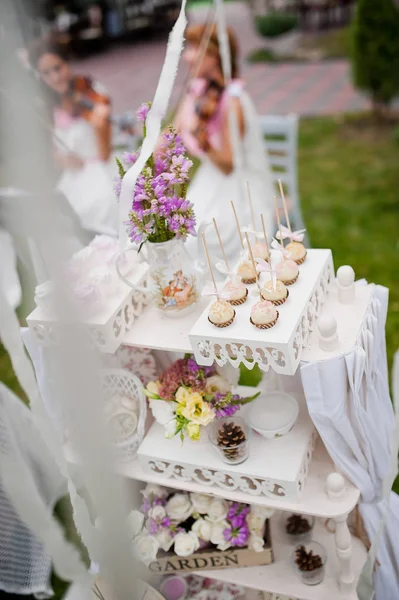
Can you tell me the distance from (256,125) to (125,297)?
6.26ft

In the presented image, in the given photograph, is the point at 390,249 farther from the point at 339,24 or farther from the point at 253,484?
the point at 339,24

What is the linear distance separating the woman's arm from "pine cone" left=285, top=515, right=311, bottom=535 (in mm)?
1987

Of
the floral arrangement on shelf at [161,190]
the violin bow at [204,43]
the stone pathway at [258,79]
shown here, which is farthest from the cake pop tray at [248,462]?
the stone pathway at [258,79]

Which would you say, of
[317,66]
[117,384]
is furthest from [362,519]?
[317,66]

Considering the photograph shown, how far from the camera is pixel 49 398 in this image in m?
1.94

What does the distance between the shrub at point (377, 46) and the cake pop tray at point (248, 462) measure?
4.28 meters

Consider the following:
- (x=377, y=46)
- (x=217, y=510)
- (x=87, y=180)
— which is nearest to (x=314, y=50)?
(x=377, y=46)

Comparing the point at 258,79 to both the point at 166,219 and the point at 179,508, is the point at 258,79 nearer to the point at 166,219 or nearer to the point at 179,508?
the point at 166,219

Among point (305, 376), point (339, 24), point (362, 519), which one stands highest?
point (305, 376)

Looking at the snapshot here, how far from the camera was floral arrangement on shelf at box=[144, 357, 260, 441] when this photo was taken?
1592mm

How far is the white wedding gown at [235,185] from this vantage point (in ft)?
10.6

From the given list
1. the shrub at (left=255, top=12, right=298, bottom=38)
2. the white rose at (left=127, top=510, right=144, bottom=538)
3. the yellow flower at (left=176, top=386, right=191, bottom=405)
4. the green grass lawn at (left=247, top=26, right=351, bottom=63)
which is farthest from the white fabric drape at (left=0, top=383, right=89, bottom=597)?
the shrub at (left=255, top=12, right=298, bottom=38)

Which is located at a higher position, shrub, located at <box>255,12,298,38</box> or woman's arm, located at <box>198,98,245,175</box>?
woman's arm, located at <box>198,98,245,175</box>

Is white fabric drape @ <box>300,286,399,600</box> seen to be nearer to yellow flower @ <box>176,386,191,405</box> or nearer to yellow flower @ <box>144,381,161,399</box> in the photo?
yellow flower @ <box>176,386,191,405</box>
